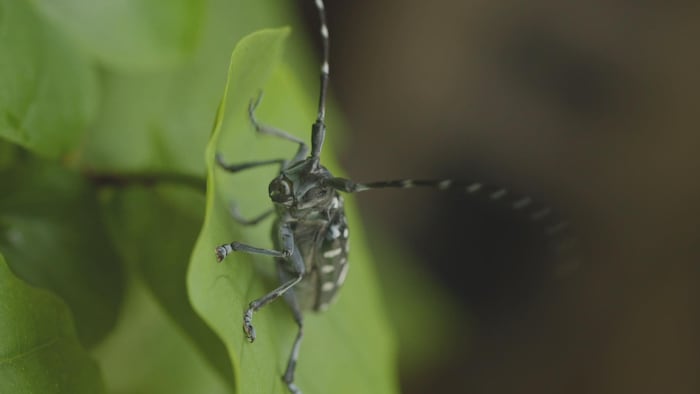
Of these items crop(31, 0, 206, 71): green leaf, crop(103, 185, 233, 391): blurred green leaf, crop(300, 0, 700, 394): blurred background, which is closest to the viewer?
crop(103, 185, 233, 391): blurred green leaf

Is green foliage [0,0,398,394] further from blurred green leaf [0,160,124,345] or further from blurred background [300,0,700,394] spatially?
blurred background [300,0,700,394]

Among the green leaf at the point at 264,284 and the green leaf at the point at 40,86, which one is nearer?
the green leaf at the point at 264,284

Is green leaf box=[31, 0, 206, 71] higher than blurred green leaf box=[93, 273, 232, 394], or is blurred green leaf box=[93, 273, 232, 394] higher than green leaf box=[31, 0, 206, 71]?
green leaf box=[31, 0, 206, 71]

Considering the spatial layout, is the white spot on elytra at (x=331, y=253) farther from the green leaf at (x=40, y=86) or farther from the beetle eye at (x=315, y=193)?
the green leaf at (x=40, y=86)

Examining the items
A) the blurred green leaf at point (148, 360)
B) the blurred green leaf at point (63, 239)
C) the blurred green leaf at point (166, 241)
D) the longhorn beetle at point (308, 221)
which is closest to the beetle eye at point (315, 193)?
the longhorn beetle at point (308, 221)

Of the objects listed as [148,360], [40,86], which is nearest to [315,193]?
[40,86]

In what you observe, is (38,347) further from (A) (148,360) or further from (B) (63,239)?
(A) (148,360)

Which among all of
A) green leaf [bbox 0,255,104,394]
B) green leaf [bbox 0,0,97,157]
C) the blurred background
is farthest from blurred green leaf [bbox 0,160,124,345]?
the blurred background
